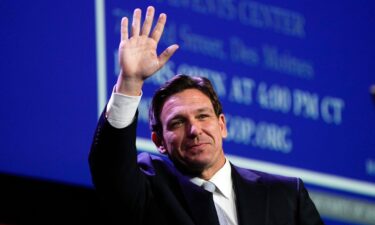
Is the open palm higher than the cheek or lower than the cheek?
higher

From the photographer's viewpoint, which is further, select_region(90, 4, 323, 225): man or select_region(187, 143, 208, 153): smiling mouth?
select_region(187, 143, 208, 153): smiling mouth

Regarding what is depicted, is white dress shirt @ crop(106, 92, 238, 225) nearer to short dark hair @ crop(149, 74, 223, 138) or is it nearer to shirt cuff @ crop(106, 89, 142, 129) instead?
shirt cuff @ crop(106, 89, 142, 129)

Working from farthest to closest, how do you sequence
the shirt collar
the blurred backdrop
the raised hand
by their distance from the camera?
the blurred backdrop
the shirt collar
the raised hand

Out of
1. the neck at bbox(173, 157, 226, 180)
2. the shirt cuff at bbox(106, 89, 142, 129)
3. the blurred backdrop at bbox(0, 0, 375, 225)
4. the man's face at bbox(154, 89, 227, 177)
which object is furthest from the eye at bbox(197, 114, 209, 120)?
the blurred backdrop at bbox(0, 0, 375, 225)

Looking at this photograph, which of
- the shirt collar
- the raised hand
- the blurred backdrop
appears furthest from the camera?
the blurred backdrop

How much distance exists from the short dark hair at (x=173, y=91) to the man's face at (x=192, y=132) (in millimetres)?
13

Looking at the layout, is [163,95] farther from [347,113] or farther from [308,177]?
[347,113]

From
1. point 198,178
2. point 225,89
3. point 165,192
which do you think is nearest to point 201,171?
point 198,178

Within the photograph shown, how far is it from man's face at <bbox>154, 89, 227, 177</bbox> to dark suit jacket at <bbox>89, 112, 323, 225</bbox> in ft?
0.15

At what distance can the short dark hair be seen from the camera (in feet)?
7.59

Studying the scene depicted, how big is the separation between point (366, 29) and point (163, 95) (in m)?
1.92

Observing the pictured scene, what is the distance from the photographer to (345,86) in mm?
3824

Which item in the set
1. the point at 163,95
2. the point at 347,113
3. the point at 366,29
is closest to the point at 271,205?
the point at 163,95

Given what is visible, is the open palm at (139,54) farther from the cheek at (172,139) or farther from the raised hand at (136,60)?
the cheek at (172,139)
